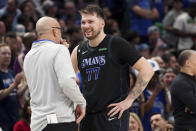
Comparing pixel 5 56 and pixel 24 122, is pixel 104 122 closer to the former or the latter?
pixel 24 122

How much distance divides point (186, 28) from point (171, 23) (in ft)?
1.97

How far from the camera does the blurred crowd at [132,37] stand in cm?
738

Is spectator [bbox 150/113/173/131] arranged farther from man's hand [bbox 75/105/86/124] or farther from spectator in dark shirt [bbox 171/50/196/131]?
man's hand [bbox 75/105/86/124]

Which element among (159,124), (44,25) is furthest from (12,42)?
(44,25)

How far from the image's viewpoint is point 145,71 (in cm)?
484

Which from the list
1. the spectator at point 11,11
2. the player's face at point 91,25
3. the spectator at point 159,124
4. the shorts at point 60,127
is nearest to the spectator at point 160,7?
the spectator at point 11,11

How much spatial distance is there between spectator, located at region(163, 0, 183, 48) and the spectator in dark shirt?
6.66 meters

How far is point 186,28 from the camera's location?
12.5m

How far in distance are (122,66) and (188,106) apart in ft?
4.50

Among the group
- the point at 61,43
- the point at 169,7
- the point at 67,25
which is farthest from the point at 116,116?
the point at 169,7

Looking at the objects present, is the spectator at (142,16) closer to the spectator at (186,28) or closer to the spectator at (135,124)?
the spectator at (186,28)

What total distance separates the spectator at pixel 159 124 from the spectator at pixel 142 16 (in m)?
5.58

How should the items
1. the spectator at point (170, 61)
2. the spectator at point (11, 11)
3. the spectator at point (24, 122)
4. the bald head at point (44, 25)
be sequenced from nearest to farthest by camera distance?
the bald head at point (44, 25) < the spectator at point (24, 122) < the spectator at point (170, 61) < the spectator at point (11, 11)

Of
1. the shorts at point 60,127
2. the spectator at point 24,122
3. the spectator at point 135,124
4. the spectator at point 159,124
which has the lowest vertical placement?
the spectator at point 159,124
